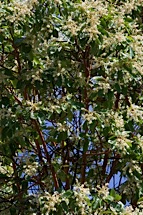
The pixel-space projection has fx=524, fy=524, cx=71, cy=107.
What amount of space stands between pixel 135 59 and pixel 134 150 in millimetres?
640

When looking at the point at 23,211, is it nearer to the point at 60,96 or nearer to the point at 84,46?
the point at 60,96

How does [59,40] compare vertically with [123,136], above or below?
above

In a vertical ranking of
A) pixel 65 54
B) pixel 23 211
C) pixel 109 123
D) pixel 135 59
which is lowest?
pixel 23 211

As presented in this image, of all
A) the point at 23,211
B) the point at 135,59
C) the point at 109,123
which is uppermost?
the point at 135,59

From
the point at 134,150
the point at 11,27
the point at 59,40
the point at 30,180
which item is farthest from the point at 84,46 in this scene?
the point at 30,180

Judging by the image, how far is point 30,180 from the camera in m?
3.87

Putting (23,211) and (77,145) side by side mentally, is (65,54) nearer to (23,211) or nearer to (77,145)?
(77,145)

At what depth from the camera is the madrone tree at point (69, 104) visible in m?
3.52

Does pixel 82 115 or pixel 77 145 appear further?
pixel 77 145

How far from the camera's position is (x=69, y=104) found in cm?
363

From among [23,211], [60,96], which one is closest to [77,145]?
[60,96]

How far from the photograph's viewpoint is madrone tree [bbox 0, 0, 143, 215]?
3.52m

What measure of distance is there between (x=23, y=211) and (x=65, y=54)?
1198 mm

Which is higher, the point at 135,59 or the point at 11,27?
the point at 11,27
